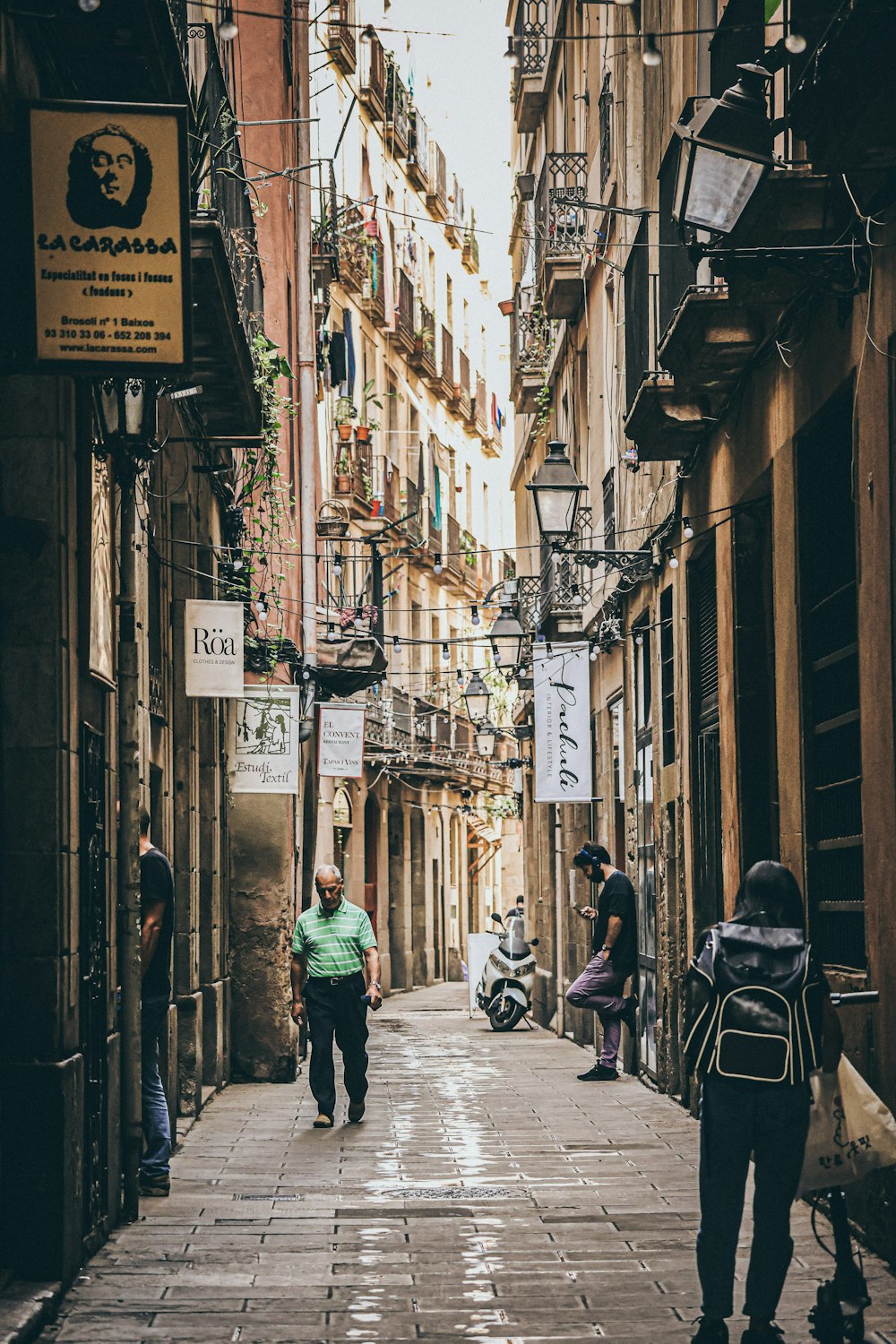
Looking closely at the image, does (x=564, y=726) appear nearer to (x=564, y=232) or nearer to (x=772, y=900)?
(x=564, y=232)

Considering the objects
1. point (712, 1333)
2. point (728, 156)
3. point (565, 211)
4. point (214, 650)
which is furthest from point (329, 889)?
point (565, 211)

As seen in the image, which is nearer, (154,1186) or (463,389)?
(154,1186)

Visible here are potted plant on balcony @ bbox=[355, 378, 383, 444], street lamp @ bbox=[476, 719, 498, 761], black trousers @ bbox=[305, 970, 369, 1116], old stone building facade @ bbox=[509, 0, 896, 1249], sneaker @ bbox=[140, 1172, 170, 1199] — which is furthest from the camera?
street lamp @ bbox=[476, 719, 498, 761]

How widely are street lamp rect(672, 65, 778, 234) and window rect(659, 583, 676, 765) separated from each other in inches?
284

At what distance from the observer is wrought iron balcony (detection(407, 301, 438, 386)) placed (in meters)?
41.4

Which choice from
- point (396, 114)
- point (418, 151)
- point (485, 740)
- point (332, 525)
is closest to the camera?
point (332, 525)

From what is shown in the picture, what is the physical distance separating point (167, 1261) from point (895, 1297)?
302 cm

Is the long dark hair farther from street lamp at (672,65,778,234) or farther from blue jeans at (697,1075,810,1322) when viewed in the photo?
street lamp at (672,65,778,234)

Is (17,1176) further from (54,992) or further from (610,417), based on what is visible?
(610,417)

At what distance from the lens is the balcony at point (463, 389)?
4688 centimetres

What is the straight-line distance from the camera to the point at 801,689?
10523mm

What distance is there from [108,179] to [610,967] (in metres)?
11.1

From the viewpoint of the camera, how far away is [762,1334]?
21.0 ft

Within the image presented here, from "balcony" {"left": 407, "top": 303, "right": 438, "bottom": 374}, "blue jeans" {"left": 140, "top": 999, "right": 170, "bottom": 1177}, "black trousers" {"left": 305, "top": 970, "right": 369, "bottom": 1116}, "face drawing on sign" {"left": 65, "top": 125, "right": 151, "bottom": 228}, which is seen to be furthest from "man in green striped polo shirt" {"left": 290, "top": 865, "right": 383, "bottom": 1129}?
"balcony" {"left": 407, "top": 303, "right": 438, "bottom": 374}
